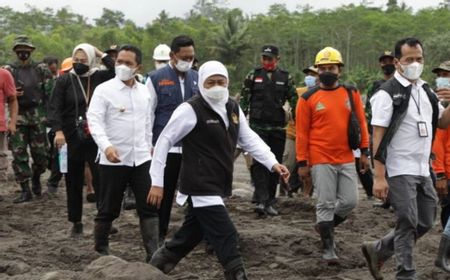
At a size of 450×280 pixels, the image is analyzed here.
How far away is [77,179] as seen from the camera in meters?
7.56

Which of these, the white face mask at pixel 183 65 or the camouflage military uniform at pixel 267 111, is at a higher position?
the white face mask at pixel 183 65

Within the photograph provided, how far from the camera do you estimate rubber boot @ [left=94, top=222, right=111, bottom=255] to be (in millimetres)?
6500

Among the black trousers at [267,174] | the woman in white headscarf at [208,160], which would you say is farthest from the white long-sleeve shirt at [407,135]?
the black trousers at [267,174]

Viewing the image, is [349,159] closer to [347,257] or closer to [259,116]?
[347,257]

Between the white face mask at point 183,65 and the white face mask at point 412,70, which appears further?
the white face mask at point 183,65

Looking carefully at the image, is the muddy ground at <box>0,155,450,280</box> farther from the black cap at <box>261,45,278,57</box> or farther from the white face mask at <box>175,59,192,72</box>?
the black cap at <box>261,45,278,57</box>

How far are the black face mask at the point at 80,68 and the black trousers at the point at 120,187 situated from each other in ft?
4.47

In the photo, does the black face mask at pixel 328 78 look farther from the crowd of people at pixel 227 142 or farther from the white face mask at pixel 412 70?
the white face mask at pixel 412 70

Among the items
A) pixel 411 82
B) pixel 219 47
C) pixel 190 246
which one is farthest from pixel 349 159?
pixel 219 47

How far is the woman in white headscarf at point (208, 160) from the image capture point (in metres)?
5.22

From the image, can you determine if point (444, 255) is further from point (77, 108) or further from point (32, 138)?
point (32, 138)

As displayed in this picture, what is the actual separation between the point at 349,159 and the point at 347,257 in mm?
952

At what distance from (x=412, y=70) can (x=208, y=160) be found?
5.46ft

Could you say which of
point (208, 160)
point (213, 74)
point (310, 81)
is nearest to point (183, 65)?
point (213, 74)
